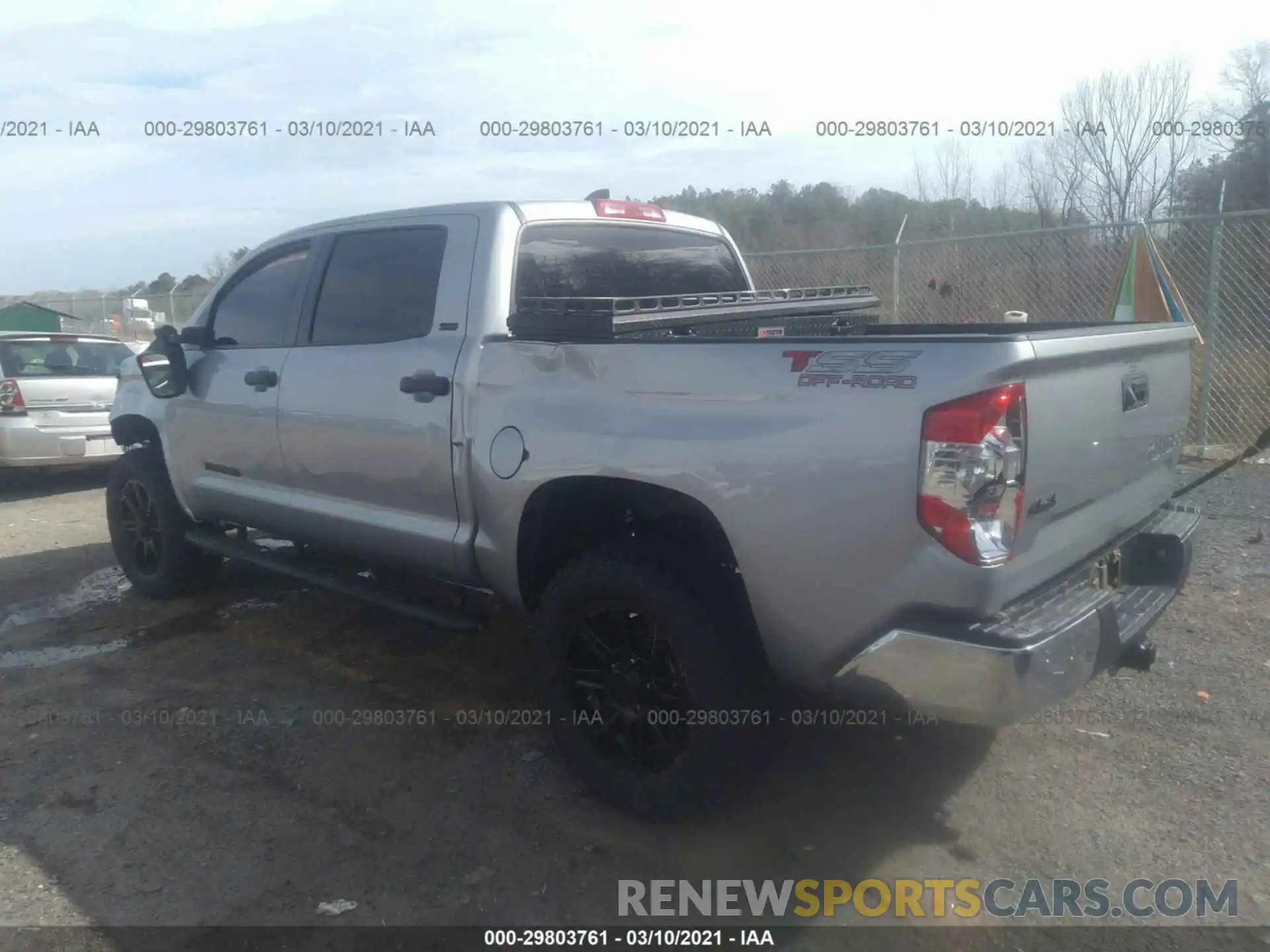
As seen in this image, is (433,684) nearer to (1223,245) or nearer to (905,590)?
(905,590)

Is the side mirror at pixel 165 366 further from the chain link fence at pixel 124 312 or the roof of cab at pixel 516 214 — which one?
the chain link fence at pixel 124 312

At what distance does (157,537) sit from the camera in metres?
5.62

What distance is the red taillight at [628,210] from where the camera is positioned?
4.27 m

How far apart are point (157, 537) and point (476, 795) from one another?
10.0ft

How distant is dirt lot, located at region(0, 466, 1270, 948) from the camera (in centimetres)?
299

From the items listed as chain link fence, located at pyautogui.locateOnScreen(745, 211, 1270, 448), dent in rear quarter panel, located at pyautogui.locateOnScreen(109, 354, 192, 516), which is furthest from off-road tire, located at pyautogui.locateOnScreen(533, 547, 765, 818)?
chain link fence, located at pyautogui.locateOnScreen(745, 211, 1270, 448)

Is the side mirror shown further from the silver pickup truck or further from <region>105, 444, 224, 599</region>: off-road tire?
<region>105, 444, 224, 599</region>: off-road tire

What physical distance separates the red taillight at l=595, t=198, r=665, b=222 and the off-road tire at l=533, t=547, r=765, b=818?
1655 mm

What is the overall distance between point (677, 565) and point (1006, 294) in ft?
21.6

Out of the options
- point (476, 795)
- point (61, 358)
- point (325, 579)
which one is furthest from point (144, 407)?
point (61, 358)

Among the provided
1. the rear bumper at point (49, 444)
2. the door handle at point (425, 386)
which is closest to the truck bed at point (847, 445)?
the door handle at point (425, 386)

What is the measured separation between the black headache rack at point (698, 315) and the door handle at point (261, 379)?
147 cm

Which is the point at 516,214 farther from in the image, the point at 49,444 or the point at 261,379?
the point at 49,444

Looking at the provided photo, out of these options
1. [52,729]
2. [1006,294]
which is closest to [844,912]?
[52,729]
